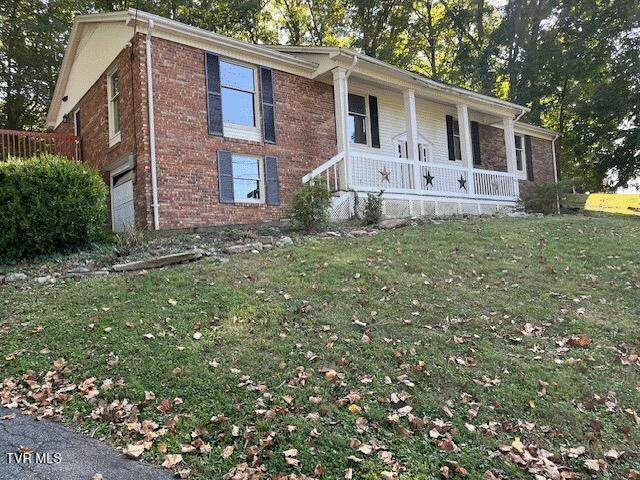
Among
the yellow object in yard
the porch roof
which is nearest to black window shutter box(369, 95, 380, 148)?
the porch roof

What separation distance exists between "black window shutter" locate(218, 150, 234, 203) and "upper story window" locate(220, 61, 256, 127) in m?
0.89

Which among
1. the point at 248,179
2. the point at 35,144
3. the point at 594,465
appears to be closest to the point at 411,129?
the point at 248,179

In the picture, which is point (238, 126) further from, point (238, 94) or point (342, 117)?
point (342, 117)

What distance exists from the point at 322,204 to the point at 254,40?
59.5 feet

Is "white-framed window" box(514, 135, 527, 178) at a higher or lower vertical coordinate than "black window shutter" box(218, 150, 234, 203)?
higher

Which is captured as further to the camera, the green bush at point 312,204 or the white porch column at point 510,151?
the white porch column at point 510,151

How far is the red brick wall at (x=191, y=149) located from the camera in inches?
406

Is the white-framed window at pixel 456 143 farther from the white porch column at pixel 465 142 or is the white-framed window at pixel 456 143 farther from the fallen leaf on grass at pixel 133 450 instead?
the fallen leaf on grass at pixel 133 450

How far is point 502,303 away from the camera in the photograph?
19.4 feet

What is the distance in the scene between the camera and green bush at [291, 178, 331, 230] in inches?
383

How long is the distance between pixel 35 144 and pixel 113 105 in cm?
299

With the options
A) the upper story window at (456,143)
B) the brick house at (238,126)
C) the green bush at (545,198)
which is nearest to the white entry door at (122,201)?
the brick house at (238,126)

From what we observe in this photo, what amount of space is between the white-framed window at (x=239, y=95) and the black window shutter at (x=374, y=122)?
4035 millimetres

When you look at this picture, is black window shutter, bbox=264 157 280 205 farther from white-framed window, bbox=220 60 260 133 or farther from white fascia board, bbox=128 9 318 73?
white fascia board, bbox=128 9 318 73
